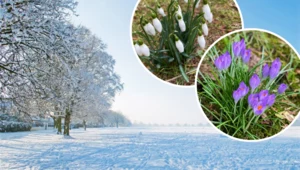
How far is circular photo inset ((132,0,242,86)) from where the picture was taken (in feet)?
10.2

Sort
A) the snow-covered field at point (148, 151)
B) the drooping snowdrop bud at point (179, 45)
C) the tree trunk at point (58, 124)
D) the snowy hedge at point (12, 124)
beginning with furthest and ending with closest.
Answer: the tree trunk at point (58, 124)
the snowy hedge at point (12, 124)
the snow-covered field at point (148, 151)
the drooping snowdrop bud at point (179, 45)

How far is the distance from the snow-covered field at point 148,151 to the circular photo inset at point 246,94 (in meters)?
1.81

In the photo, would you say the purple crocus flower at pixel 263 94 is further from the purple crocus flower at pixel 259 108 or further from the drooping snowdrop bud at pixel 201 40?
the drooping snowdrop bud at pixel 201 40

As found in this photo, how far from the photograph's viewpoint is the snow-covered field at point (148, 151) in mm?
4895

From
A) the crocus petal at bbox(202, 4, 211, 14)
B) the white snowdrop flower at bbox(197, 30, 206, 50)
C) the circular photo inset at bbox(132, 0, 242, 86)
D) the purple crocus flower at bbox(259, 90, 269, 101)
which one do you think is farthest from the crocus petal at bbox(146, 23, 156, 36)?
the purple crocus flower at bbox(259, 90, 269, 101)

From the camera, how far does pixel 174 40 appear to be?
3145 millimetres

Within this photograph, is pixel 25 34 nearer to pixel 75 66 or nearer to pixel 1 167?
pixel 75 66

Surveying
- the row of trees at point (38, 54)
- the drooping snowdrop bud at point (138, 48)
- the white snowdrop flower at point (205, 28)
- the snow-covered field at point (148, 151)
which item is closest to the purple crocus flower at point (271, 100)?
the white snowdrop flower at point (205, 28)

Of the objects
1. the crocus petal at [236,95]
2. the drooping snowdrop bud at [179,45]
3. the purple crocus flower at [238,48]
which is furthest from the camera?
the drooping snowdrop bud at [179,45]

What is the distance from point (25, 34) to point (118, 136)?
10.0 feet

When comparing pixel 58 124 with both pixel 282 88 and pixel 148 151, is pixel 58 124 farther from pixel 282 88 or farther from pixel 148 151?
pixel 282 88

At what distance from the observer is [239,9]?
344cm

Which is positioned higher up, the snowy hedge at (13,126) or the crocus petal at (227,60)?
the crocus petal at (227,60)

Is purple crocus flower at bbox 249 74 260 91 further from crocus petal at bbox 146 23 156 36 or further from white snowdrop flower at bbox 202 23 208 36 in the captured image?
crocus petal at bbox 146 23 156 36
